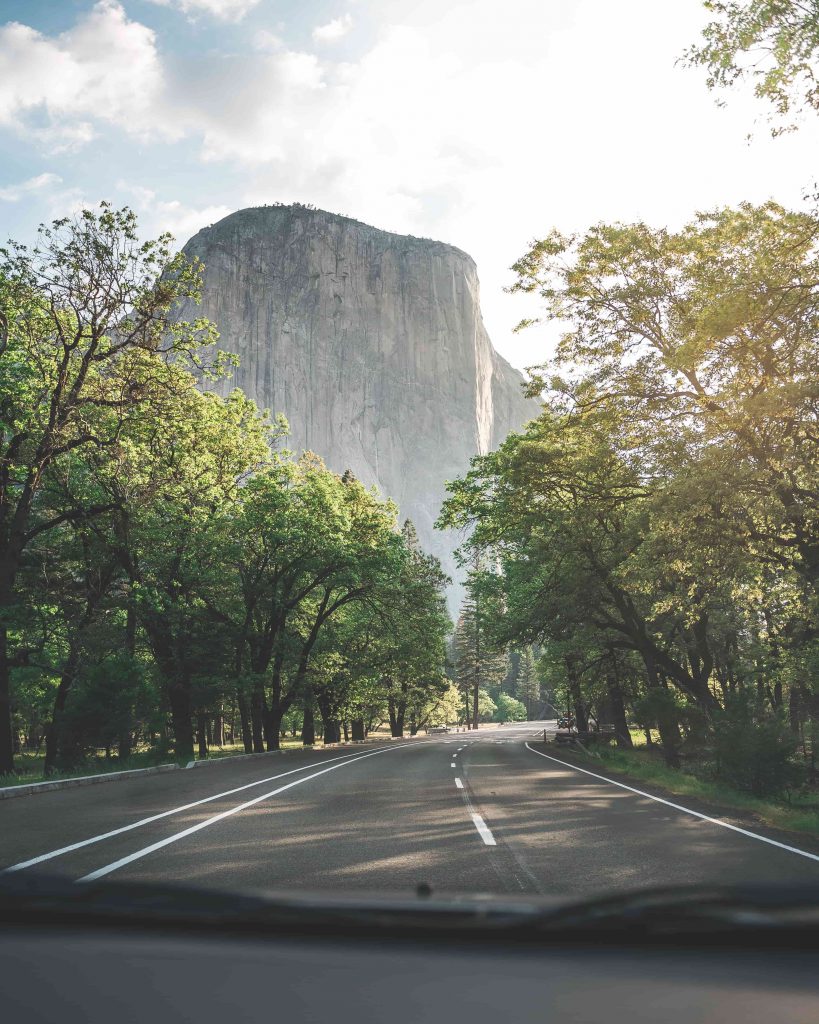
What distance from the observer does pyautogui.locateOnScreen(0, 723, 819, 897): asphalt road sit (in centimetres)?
561

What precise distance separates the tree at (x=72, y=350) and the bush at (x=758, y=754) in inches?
590

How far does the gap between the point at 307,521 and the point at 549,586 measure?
9.67 metres

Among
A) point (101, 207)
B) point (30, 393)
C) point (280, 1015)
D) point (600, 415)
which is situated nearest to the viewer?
point (280, 1015)

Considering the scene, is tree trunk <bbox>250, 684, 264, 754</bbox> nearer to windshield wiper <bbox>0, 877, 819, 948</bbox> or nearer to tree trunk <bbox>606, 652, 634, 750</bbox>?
tree trunk <bbox>606, 652, 634, 750</bbox>

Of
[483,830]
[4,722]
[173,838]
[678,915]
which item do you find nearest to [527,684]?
[4,722]

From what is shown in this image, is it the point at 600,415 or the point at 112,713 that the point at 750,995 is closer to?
the point at 600,415

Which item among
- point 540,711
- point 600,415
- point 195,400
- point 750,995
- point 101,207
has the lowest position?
point 540,711

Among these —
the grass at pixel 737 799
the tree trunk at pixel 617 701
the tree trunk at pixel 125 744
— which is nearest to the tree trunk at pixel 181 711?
the tree trunk at pixel 125 744

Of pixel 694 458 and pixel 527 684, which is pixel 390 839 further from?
pixel 527 684

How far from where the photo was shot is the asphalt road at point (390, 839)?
5.61m

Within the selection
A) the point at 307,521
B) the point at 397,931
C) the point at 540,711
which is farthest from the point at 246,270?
the point at 397,931

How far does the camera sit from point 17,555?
1733cm

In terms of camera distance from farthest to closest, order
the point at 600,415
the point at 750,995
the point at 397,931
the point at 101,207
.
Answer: the point at 101,207 → the point at 600,415 → the point at 397,931 → the point at 750,995

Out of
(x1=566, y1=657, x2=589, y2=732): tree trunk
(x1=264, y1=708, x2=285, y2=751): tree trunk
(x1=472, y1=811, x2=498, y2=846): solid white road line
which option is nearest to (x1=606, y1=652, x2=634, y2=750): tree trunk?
(x1=566, y1=657, x2=589, y2=732): tree trunk
